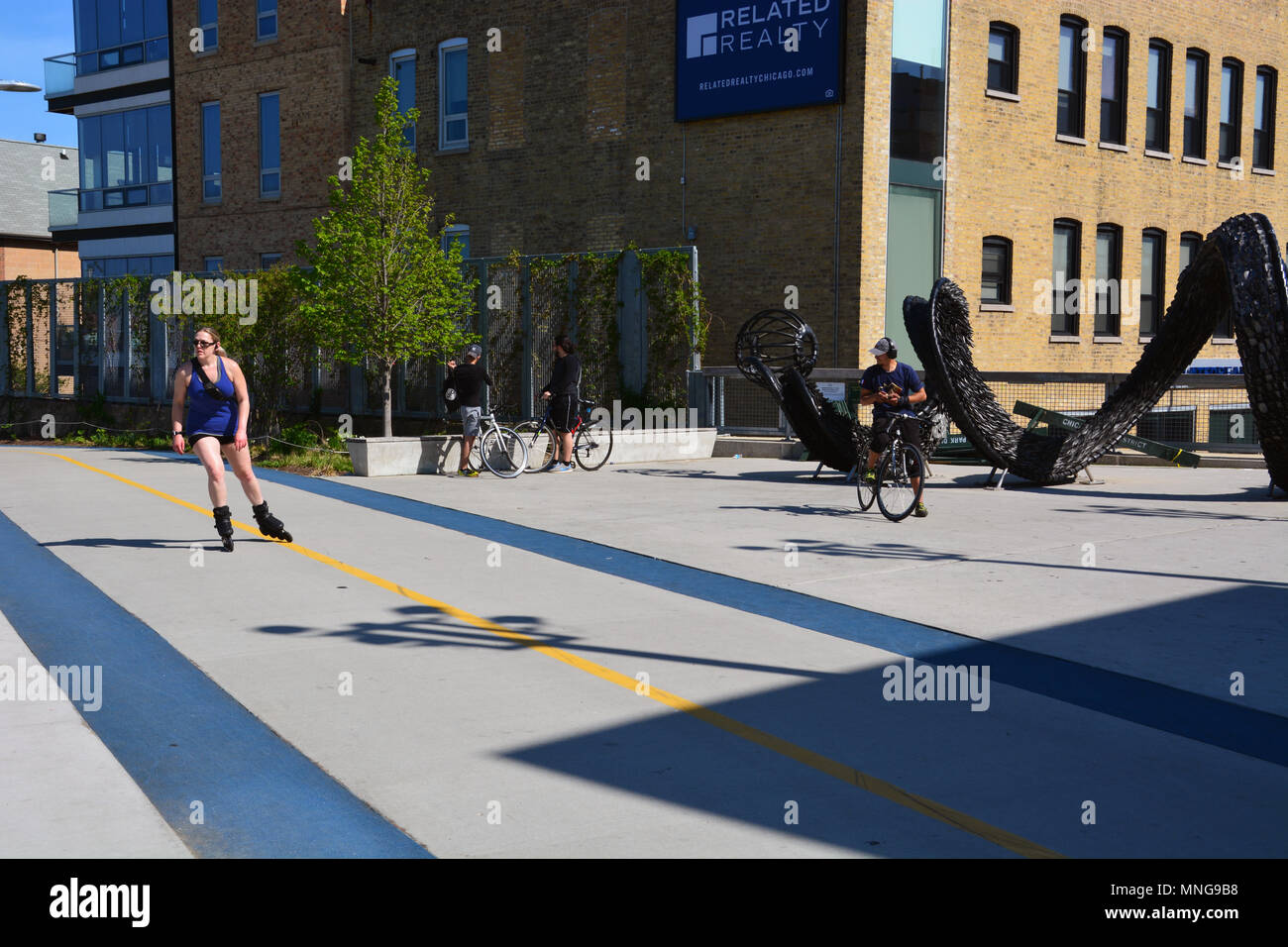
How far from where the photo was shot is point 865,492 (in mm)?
13656

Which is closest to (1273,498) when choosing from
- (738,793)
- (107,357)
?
(738,793)

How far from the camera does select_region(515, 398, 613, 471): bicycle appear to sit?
18484mm

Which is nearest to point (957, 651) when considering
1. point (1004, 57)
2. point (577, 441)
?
point (577, 441)

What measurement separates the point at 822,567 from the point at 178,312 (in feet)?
68.5

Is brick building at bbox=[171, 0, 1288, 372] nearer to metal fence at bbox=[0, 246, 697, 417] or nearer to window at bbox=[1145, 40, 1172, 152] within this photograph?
window at bbox=[1145, 40, 1172, 152]

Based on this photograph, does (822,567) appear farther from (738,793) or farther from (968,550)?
(738,793)

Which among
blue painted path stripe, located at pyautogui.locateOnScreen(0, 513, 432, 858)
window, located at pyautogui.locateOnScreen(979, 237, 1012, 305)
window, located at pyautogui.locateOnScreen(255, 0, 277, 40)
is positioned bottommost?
blue painted path stripe, located at pyautogui.locateOnScreen(0, 513, 432, 858)

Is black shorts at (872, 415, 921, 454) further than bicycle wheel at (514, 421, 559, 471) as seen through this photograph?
No

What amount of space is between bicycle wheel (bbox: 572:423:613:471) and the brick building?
16.4 feet

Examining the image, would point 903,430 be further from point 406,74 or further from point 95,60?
point 95,60

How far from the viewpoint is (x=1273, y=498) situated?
14352 mm

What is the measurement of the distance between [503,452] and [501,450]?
0.13 ft

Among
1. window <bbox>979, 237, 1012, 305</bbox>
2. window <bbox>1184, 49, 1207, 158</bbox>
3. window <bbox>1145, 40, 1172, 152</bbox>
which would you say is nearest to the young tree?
window <bbox>979, 237, 1012, 305</bbox>

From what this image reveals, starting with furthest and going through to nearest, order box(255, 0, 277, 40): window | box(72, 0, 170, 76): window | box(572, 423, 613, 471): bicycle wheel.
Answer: box(72, 0, 170, 76): window < box(255, 0, 277, 40): window < box(572, 423, 613, 471): bicycle wheel
